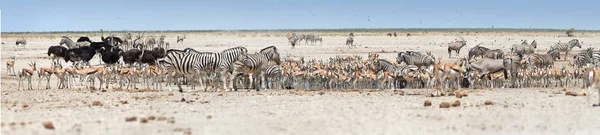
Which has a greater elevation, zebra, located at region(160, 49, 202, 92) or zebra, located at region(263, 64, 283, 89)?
zebra, located at region(160, 49, 202, 92)

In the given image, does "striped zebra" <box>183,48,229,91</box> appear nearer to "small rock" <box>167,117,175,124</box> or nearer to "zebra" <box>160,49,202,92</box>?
"zebra" <box>160,49,202,92</box>

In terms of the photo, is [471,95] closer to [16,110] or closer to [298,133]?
[298,133]

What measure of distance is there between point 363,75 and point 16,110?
1184 centimetres

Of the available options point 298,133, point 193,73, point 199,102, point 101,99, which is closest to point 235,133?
point 298,133

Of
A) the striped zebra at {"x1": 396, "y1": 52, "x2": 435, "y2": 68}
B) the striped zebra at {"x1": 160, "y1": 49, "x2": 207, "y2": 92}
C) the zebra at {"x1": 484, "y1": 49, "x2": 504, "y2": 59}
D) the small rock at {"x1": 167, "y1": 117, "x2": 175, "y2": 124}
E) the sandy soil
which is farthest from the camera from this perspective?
the zebra at {"x1": 484, "y1": 49, "x2": 504, "y2": 59}

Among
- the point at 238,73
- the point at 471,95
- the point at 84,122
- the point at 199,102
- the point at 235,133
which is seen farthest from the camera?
the point at 238,73

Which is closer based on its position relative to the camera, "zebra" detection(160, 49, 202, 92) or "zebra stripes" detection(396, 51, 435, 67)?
"zebra" detection(160, 49, 202, 92)

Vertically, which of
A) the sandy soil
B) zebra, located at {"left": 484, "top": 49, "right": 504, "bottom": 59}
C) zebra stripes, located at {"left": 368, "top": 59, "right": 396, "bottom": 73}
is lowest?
the sandy soil

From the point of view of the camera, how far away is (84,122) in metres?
12.5

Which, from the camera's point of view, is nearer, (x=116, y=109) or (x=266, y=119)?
(x=266, y=119)

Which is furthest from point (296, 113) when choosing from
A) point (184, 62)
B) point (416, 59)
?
point (416, 59)

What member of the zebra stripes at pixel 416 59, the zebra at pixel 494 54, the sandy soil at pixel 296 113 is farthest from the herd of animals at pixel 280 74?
the zebra at pixel 494 54

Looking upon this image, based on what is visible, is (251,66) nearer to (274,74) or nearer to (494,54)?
(274,74)

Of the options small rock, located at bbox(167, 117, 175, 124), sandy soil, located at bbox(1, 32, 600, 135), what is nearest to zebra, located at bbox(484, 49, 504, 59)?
sandy soil, located at bbox(1, 32, 600, 135)
